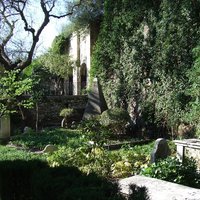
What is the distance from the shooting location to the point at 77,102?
20.7 metres

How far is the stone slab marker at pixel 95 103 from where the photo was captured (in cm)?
1684

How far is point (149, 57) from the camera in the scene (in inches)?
581

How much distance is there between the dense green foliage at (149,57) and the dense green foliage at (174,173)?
5590 millimetres

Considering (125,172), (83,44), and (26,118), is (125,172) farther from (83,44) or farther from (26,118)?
(83,44)

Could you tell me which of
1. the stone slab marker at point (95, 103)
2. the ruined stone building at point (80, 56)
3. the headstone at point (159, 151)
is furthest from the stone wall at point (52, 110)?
the headstone at point (159, 151)

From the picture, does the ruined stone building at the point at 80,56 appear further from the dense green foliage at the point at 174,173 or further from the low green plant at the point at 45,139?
the dense green foliage at the point at 174,173

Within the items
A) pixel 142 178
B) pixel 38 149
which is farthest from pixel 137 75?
pixel 142 178

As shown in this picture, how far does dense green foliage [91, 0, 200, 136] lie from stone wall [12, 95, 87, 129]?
2297mm

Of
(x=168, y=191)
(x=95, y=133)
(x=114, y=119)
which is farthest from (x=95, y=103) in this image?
(x=168, y=191)

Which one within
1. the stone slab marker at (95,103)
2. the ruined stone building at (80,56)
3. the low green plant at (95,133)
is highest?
the ruined stone building at (80,56)

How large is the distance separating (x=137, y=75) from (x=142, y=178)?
980cm

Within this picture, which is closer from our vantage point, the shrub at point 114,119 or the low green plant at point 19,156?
the low green plant at point 19,156

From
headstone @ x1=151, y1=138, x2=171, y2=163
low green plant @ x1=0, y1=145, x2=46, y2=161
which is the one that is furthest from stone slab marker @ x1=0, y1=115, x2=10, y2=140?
headstone @ x1=151, y1=138, x2=171, y2=163

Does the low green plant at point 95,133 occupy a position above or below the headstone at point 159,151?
above
